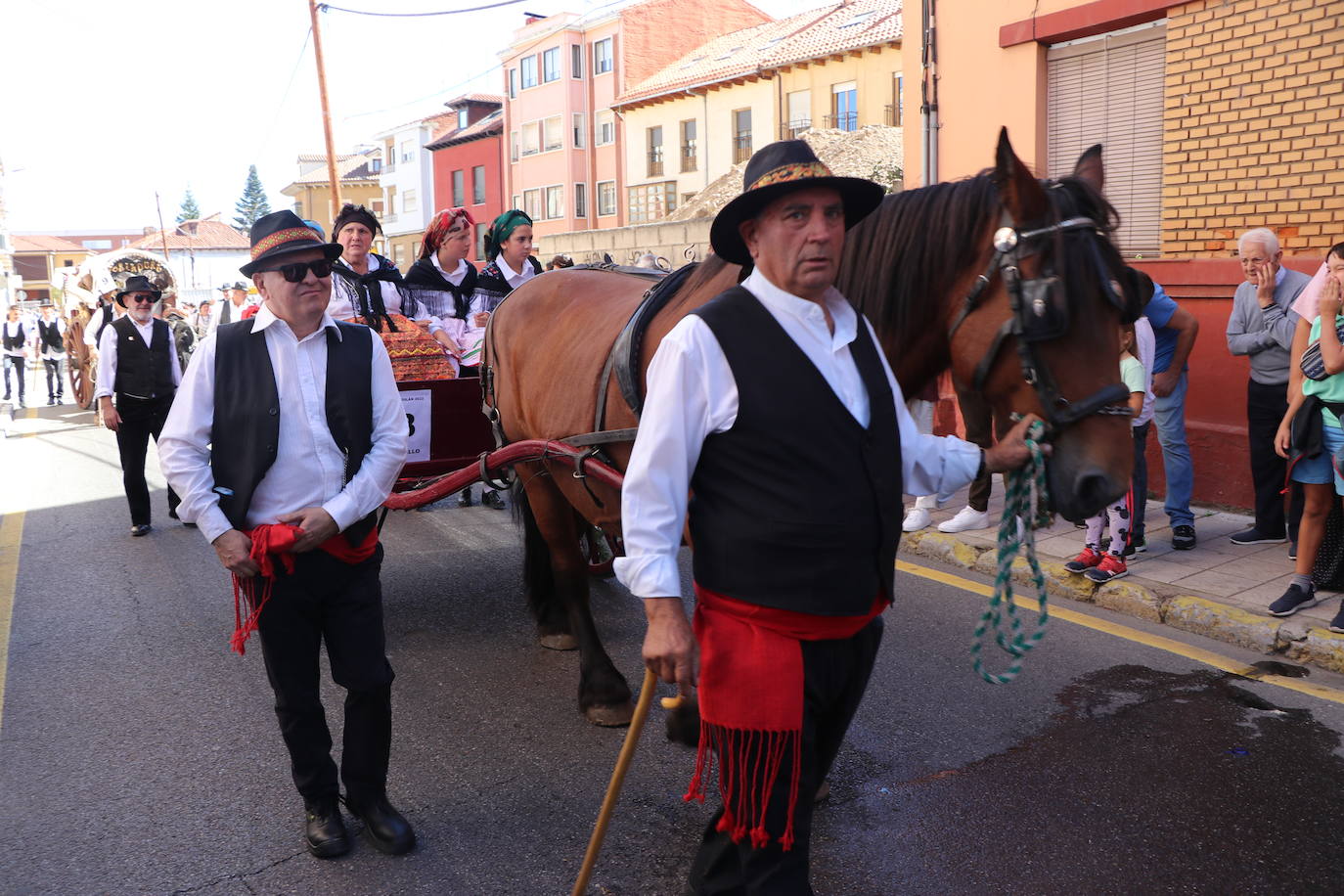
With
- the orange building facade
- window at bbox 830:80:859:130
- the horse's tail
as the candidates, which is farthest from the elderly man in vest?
window at bbox 830:80:859:130

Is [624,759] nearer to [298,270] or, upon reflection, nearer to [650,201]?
[298,270]

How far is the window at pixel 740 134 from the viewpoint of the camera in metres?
35.6

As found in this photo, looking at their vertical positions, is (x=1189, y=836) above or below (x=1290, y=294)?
below

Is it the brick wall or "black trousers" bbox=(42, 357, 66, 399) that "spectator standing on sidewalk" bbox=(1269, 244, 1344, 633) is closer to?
the brick wall

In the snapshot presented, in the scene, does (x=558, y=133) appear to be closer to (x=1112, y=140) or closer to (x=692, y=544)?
(x=1112, y=140)

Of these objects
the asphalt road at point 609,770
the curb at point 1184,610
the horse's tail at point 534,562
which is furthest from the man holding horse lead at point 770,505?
the curb at point 1184,610

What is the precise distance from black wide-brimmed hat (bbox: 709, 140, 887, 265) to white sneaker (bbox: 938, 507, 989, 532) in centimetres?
497

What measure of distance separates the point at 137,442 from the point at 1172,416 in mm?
7885

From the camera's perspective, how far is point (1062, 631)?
532 cm

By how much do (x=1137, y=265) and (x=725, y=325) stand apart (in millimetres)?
7258

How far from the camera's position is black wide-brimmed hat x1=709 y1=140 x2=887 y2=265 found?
2291mm

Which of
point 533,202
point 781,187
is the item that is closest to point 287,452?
point 781,187

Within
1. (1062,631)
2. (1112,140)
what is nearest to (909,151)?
(1112,140)

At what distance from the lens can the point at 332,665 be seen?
3.29 meters
